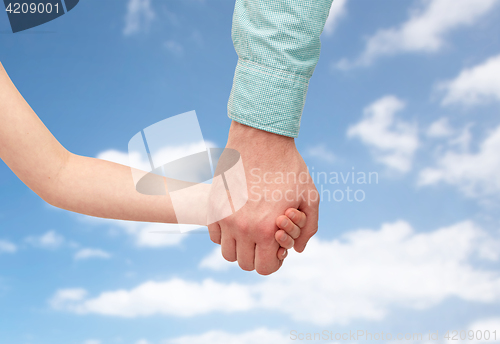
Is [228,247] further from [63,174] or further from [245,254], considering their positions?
[63,174]

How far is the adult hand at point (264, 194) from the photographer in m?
1.40

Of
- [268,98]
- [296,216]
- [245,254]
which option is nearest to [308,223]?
[296,216]

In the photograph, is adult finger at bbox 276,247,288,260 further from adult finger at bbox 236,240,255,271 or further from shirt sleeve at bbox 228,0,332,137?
shirt sleeve at bbox 228,0,332,137

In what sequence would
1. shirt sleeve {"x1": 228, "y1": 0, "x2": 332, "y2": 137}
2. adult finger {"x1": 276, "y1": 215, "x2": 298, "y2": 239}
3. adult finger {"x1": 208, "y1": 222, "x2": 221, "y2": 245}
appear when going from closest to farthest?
shirt sleeve {"x1": 228, "y1": 0, "x2": 332, "y2": 137}, adult finger {"x1": 276, "y1": 215, "x2": 298, "y2": 239}, adult finger {"x1": 208, "y1": 222, "x2": 221, "y2": 245}

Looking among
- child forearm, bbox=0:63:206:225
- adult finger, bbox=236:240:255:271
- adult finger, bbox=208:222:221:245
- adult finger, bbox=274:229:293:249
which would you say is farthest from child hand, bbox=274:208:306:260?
child forearm, bbox=0:63:206:225

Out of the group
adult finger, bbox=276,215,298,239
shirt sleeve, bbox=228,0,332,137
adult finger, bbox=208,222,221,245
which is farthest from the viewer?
adult finger, bbox=208,222,221,245

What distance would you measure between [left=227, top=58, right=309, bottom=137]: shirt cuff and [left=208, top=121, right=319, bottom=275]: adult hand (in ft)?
0.12

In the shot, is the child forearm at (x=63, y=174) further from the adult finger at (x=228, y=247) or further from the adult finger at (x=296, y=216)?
the adult finger at (x=296, y=216)

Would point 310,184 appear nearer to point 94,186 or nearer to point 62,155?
point 94,186

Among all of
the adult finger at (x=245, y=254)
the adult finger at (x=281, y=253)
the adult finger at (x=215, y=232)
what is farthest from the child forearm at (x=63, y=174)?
the adult finger at (x=281, y=253)

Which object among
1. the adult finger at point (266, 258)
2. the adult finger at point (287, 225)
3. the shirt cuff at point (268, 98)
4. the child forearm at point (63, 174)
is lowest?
the adult finger at point (266, 258)

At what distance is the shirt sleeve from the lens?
1345 mm

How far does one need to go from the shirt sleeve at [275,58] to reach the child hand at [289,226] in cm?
31

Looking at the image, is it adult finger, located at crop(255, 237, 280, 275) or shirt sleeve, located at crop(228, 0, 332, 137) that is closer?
shirt sleeve, located at crop(228, 0, 332, 137)
